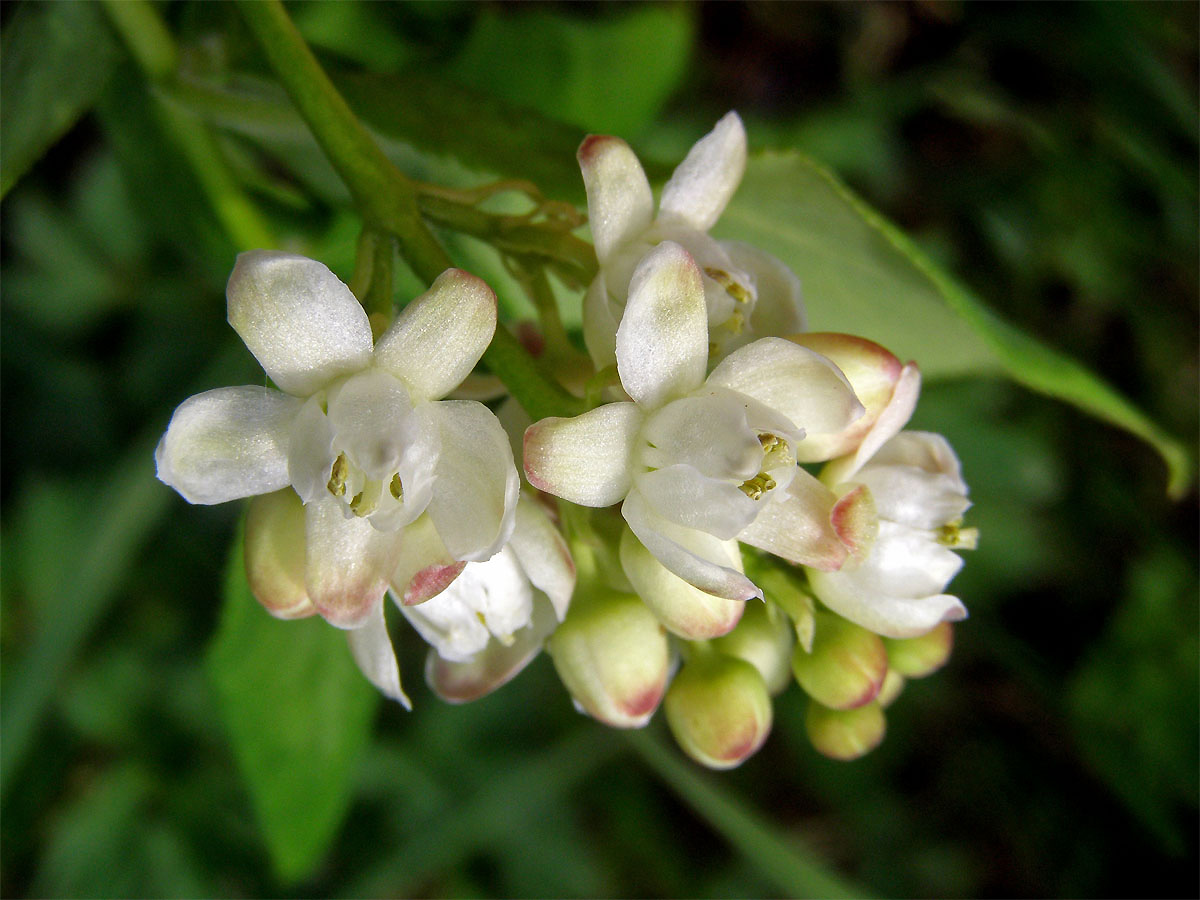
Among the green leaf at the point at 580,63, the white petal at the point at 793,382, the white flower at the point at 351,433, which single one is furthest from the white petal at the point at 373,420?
the green leaf at the point at 580,63

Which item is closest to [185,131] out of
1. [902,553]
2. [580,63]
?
[580,63]

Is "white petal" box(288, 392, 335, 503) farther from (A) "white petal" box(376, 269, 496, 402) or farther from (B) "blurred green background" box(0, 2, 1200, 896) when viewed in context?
(B) "blurred green background" box(0, 2, 1200, 896)

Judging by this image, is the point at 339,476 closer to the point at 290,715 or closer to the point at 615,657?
the point at 615,657

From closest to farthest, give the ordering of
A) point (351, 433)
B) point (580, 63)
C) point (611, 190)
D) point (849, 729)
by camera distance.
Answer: point (351, 433)
point (611, 190)
point (849, 729)
point (580, 63)

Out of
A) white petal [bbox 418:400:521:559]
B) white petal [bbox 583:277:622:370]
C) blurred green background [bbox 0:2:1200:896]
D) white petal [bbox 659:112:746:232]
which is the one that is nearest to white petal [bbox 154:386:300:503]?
white petal [bbox 418:400:521:559]

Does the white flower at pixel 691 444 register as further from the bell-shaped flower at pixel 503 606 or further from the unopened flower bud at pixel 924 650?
the unopened flower bud at pixel 924 650

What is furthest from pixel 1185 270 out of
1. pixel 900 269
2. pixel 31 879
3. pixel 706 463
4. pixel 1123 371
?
pixel 31 879

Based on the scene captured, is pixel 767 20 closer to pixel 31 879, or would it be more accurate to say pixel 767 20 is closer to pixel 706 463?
pixel 706 463
